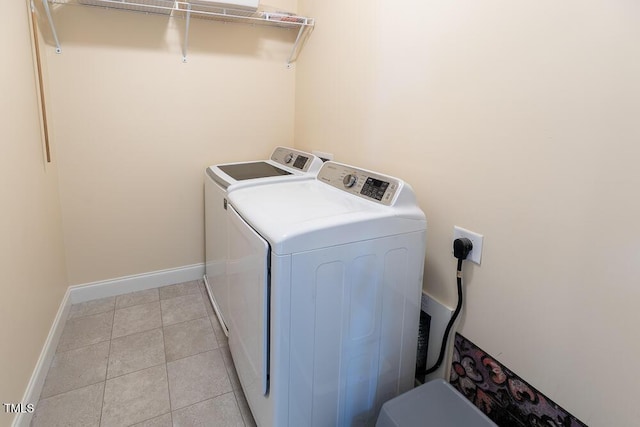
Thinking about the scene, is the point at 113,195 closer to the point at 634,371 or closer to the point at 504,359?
the point at 504,359

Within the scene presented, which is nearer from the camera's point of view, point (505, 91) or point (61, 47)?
point (505, 91)

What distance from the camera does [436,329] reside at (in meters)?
1.53

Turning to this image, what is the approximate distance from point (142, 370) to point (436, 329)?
1.44 m

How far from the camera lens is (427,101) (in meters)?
1.48

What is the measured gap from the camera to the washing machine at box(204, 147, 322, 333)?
188cm

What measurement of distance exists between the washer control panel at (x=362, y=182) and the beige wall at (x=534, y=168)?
8.8 inches

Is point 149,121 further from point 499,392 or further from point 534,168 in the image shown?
point 499,392

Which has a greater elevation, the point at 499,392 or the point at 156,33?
the point at 156,33

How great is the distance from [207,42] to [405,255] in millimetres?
1960

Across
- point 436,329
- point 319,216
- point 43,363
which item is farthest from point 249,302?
point 43,363

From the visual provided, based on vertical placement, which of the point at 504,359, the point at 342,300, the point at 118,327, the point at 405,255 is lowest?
the point at 118,327

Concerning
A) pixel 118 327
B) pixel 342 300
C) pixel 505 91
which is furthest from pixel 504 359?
pixel 118 327

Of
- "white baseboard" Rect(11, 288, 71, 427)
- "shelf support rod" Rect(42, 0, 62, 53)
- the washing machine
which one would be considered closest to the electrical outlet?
the washing machine

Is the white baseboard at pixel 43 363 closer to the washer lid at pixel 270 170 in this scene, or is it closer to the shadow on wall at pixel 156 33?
the washer lid at pixel 270 170
